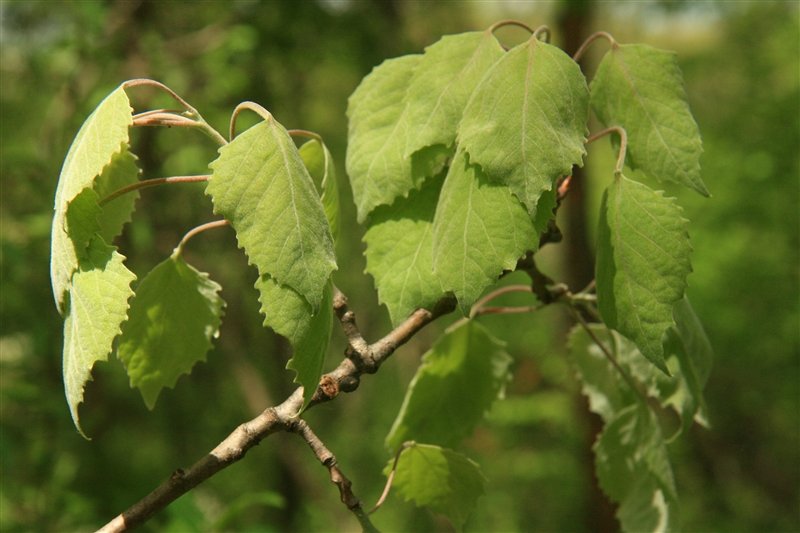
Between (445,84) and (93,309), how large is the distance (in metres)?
0.37

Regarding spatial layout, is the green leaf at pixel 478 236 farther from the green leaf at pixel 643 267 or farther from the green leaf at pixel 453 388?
the green leaf at pixel 453 388

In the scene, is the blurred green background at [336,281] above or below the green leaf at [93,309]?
below

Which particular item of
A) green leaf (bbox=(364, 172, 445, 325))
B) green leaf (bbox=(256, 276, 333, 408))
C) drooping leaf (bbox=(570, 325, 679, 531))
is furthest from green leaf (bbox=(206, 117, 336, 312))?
drooping leaf (bbox=(570, 325, 679, 531))

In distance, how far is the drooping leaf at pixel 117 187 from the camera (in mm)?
845

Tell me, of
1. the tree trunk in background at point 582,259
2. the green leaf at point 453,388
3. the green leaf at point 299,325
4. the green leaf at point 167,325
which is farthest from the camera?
the tree trunk in background at point 582,259

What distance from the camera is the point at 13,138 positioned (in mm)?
3338

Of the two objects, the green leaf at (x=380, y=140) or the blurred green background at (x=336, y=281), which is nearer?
the green leaf at (x=380, y=140)

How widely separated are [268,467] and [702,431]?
247 cm

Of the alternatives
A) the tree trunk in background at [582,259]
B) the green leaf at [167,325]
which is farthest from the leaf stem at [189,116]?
the tree trunk in background at [582,259]

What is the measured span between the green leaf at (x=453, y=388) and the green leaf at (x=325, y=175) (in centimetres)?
20

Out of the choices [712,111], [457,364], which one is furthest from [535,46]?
[712,111]

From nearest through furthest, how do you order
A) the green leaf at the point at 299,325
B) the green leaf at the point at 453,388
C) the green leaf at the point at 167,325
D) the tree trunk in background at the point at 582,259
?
1. the green leaf at the point at 299,325
2. the green leaf at the point at 167,325
3. the green leaf at the point at 453,388
4. the tree trunk in background at the point at 582,259

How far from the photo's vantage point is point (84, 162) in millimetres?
722

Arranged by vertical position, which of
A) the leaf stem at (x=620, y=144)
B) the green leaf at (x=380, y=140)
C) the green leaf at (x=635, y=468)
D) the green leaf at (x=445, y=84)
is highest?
the green leaf at (x=445, y=84)
